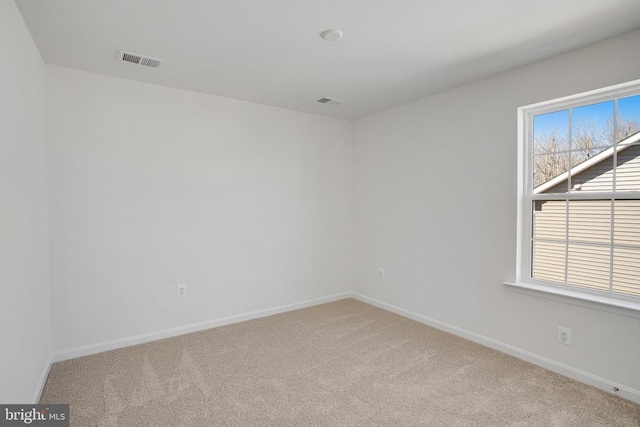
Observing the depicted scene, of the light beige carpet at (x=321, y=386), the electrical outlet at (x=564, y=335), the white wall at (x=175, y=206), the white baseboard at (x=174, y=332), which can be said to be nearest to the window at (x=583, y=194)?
the electrical outlet at (x=564, y=335)

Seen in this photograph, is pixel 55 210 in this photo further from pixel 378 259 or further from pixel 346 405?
pixel 378 259

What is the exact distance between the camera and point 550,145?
2.87m

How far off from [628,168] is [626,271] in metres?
0.75

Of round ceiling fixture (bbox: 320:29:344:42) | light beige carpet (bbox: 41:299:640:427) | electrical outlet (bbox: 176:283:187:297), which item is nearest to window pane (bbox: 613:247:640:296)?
light beige carpet (bbox: 41:299:640:427)

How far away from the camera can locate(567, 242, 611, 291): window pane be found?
255cm

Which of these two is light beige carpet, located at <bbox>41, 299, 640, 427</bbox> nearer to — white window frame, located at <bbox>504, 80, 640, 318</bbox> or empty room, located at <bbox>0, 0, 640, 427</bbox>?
empty room, located at <bbox>0, 0, 640, 427</bbox>

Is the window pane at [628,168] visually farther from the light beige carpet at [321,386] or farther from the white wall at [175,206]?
the white wall at [175,206]

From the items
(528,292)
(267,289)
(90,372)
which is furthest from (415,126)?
(90,372)

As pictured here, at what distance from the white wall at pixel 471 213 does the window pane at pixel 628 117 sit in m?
0.20

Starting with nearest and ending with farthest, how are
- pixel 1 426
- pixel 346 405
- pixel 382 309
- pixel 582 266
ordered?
1. pixel 1 426
2. pixel 346 405
3. pixel 582 266
4. pixel 382 309

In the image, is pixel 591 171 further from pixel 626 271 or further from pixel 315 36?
pixel 315 36

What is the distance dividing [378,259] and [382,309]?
63 centimetres

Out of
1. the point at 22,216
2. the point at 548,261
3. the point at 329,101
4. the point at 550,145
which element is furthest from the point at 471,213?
the point at 22,216

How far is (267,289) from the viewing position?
4078 mm
